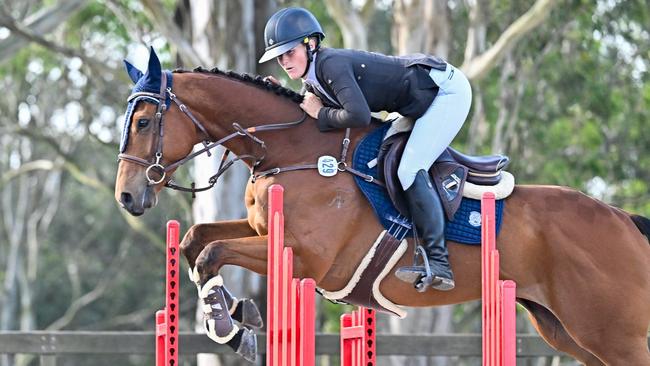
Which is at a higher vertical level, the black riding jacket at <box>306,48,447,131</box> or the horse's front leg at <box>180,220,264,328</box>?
the black riding jacket at <box>306,48,447,131</box>

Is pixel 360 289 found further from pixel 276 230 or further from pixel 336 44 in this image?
pixel 336 44

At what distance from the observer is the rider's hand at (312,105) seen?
6.90 metres

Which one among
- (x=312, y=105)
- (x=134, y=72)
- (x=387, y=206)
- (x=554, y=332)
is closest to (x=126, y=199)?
(x=134, y=72)

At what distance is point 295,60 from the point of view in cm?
670

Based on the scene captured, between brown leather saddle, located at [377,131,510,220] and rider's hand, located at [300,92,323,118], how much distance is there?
438mm

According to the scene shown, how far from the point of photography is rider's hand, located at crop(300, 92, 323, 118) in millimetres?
6898

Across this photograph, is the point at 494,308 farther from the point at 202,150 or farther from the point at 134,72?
the point at 134,72

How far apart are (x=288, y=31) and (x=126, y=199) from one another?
1.30m

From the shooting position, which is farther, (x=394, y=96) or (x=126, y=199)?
(x=394, y=96)

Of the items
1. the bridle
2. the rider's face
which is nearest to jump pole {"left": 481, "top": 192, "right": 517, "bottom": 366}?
the rider's face

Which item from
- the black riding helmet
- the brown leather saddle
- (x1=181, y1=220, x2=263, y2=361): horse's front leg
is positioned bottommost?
(x1=181, y1=220, x2=263, y2=361): horse's front leg

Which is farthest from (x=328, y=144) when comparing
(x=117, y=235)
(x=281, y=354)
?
(x=117, y=235)

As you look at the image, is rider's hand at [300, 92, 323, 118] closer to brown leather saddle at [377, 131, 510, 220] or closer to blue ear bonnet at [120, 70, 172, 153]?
brown leather saddle at [377, 131, 510, 220]

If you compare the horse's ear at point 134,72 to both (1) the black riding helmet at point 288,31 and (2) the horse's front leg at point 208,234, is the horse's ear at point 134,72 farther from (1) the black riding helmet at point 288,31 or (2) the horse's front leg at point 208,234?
(2) the horse's front leg at point 208,234
